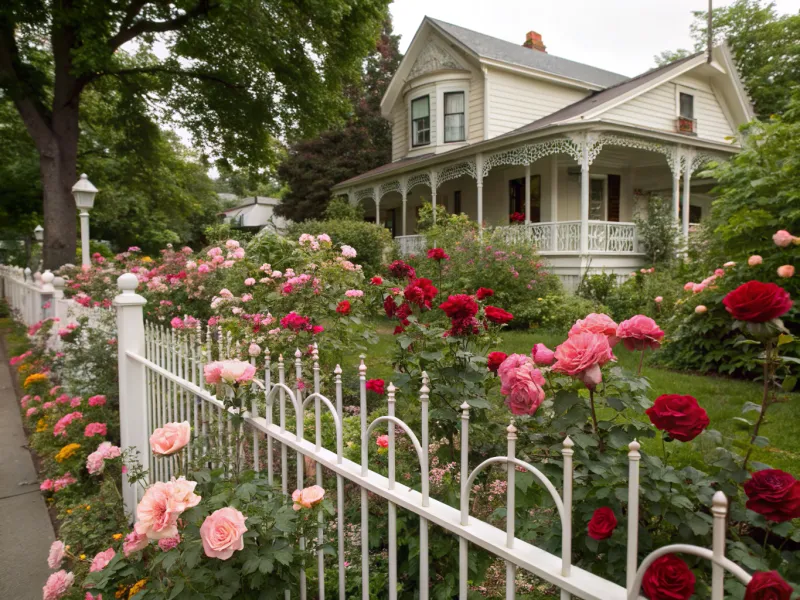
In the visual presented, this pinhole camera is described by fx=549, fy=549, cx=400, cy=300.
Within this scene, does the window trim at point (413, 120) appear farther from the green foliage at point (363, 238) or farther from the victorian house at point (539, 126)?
the green foliage at point (363, 238)

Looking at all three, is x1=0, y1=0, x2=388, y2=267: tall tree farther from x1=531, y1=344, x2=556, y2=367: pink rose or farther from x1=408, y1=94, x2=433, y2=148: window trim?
x1=531, y1=344, x2=556, y2=367: pink rose

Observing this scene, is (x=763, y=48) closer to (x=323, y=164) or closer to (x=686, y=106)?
(x=686, y=106)

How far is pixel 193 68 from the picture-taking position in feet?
45.8

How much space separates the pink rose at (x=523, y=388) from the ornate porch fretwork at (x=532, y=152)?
12.6 m

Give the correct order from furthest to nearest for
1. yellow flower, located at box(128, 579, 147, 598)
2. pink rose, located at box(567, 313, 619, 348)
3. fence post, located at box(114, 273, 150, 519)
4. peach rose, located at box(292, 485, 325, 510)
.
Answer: fence post, located at box(114, 273, 150, 519) → yellow flower, located at box(128, 579, 147, 598) → peach rose, located at box(292, 485, 325, 510) → pink rose, located at box(567, 313, 619, 348)

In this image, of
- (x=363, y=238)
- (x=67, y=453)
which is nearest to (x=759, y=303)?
(x=67, y=453)

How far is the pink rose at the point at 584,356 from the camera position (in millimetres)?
1351

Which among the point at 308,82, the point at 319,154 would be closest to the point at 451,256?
the point at 308,82

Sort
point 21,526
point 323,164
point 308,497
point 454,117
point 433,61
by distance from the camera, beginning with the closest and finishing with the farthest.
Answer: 1. point 308,497
2. point 21,526
3. point 454,117
4. point 433,61
5. point 323,164

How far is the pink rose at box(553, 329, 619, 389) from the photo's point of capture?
4.43ft

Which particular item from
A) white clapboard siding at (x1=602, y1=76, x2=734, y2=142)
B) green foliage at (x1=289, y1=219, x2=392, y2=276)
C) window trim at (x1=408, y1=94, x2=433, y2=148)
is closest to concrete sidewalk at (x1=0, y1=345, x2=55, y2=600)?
green foliage at (x1=289, y1=219, x2=392, y2=276)

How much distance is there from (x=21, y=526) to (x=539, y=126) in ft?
46.3

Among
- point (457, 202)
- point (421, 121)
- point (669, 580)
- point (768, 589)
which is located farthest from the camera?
point (457, 202)

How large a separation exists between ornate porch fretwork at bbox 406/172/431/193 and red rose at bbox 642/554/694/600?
16.8 m
